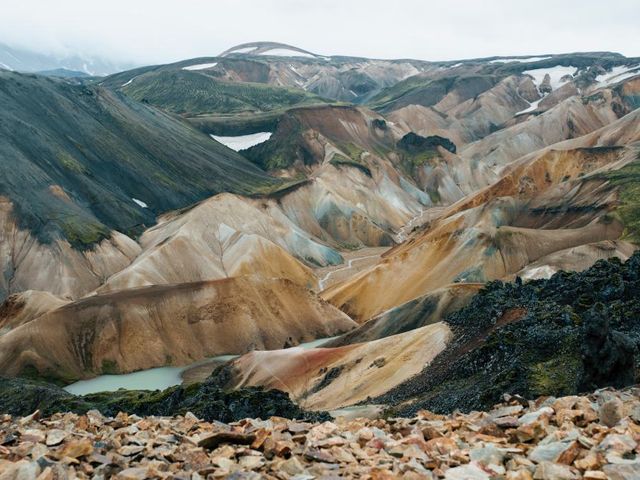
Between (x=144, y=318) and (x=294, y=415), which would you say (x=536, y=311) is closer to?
(x=294, y=415)

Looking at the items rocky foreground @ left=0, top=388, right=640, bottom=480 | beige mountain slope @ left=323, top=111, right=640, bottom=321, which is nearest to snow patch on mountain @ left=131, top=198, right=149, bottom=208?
beige mountain slope @ left=323, top=111, right=640, bottom=321

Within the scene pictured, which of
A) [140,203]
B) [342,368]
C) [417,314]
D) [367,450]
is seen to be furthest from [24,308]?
[367,450]

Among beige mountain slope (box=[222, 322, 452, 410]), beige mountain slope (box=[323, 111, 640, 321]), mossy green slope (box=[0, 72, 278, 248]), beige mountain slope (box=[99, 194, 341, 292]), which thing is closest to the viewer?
beige mountain slope (box=[222, 322, 452, 410])

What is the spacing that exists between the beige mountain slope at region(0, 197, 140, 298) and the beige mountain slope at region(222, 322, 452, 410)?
2224 inches

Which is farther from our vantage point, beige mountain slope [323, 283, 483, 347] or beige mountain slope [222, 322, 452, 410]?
beige mountain slope [323, 283, 483, 347]

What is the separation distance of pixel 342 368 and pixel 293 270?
7328 centimetres

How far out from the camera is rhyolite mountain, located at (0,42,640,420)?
42.9 m

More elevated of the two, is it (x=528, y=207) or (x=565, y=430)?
(x=565, y=430)

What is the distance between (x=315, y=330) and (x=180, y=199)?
78.6 m

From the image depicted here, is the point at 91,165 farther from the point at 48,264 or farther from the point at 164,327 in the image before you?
the point at 164,327

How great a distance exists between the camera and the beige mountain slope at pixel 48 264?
112 m

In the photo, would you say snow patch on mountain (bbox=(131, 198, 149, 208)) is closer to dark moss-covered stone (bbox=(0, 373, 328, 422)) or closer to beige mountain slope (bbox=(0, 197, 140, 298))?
beige mountain slope (bbox=(0, 197, 140, 298))

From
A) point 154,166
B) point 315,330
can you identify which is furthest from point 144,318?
point 154,166

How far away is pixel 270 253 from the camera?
428 feet
